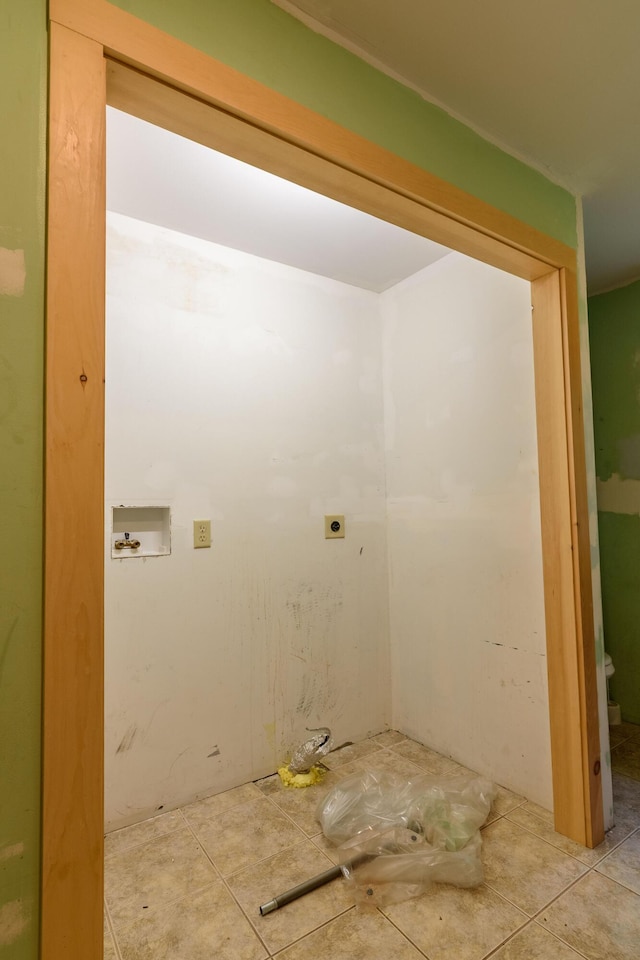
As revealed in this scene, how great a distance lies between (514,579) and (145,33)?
199 centimetres

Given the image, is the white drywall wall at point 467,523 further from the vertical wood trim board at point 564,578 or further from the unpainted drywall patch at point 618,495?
the unpainted drywall patch at point 618,495

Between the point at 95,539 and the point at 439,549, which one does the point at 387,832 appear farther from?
the point at 95,539

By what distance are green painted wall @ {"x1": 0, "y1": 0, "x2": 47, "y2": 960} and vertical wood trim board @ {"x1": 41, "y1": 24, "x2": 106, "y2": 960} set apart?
0.02 m

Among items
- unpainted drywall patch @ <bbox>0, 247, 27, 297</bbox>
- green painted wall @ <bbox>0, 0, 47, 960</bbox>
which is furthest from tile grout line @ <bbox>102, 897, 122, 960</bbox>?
unpainted drywall patch @ <bbox>0, 247, 27, 297</bbox>

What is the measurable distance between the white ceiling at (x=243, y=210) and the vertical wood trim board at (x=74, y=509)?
30.5 inches

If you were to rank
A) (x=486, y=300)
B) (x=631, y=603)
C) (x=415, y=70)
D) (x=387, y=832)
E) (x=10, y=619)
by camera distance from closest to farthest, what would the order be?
(x=10, y=619) < (x=415, y=70) < (x=387, y=832) < (x=486, y=300) < (x=631, y=603)

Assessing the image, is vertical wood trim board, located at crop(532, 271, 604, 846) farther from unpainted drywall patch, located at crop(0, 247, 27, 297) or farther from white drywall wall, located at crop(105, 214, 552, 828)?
unpainted drywall patch, located at crop(0, 247, 27, 297)

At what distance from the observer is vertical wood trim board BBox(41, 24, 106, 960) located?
0.71m


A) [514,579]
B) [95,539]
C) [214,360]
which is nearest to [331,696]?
[514,579]

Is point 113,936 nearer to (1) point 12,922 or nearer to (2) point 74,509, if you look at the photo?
(1) point 12,922

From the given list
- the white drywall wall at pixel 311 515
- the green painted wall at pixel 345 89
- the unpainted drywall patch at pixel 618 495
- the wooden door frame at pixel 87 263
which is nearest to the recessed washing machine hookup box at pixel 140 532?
the white drywall wall at pixel 311 515

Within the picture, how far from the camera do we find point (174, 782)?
6.11 feet

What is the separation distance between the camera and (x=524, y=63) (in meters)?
1.24

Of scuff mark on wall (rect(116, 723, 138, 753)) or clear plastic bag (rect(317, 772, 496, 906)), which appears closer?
clear plastic bag (rect(317, 772, 496, 906))
